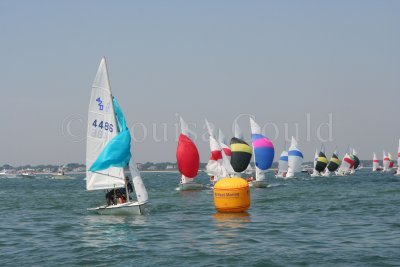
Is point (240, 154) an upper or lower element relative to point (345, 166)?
upper

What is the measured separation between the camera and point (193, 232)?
2758 centimetres

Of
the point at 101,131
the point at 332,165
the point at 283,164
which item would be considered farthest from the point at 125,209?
the point at 332,165

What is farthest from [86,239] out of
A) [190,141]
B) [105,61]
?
[190,141]

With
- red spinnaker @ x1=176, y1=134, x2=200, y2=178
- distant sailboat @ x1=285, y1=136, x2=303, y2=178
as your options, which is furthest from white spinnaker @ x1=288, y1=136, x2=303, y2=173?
red spinnaker @ x1=176, y1=134, x2=200, y2=178

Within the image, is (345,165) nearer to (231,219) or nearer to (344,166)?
(344,166)

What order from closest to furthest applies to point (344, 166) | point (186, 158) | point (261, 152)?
point (186, 158) < point (261, 152) < point (344, 166)

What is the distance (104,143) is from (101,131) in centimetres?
75

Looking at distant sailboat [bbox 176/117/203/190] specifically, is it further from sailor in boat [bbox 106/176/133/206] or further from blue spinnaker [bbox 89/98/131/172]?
blue spinnaker [bbox 89/98/131/172]

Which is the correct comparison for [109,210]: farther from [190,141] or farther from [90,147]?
[190,141]

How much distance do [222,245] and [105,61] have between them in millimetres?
15899

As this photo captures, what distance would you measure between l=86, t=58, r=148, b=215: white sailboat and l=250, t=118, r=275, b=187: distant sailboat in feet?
123

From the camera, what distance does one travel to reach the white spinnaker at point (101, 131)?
35.2m

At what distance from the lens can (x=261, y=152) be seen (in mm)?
74250

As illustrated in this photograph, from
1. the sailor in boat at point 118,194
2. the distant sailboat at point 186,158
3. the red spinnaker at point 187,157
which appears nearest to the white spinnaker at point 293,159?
the distant sailboat at point 186,158
